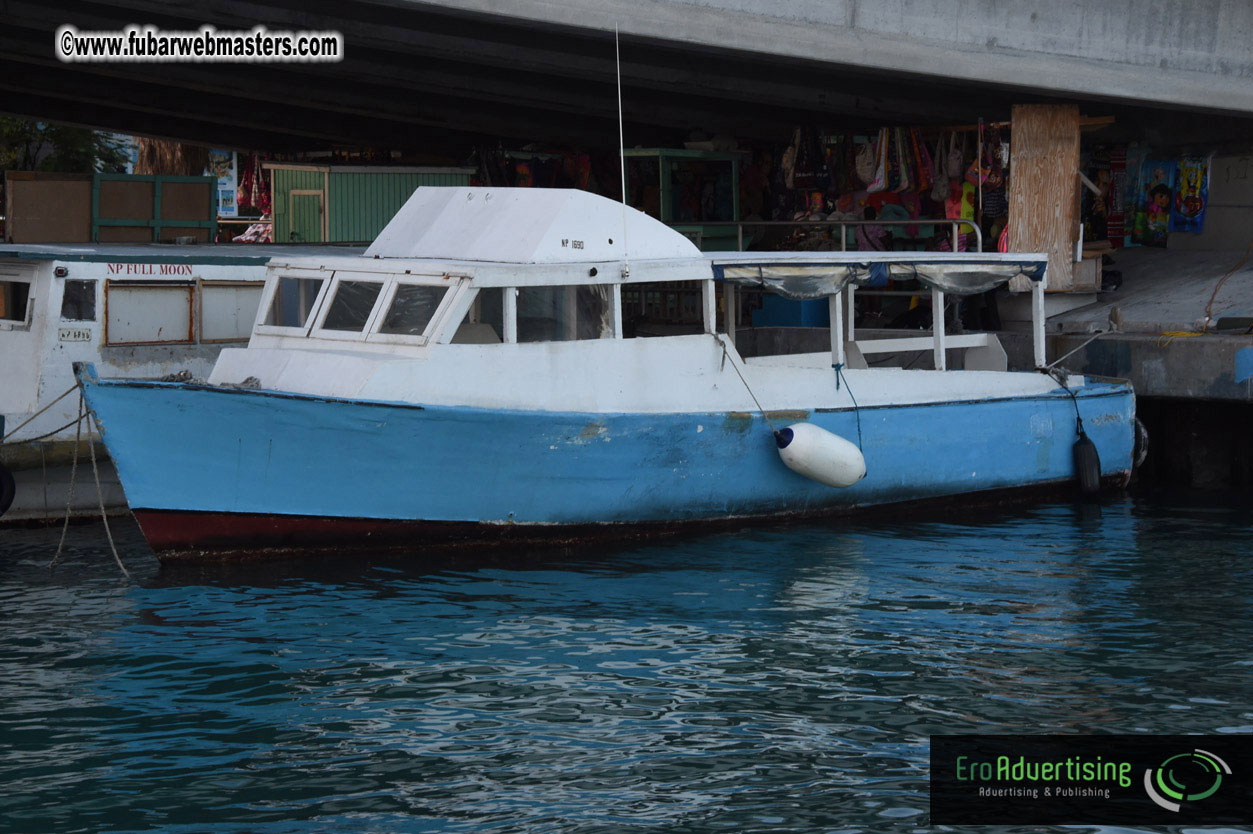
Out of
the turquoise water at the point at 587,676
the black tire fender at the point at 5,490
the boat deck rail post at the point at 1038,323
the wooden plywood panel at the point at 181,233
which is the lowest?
the turquoise water at the point at 587,676

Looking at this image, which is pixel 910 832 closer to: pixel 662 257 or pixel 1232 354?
pixel 662 257

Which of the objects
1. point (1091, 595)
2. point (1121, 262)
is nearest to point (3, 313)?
point (1091, 595)

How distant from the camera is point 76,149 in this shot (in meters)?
34.6

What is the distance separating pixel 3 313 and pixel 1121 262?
15.1 meters

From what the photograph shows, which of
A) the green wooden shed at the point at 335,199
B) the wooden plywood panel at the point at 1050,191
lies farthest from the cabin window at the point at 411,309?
the green wooden shed at the point at 335,199

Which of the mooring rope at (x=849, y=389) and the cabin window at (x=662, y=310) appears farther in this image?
the mooring rope at (x=849, y=389)

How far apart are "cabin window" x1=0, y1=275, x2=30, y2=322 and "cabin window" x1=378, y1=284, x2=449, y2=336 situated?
4412 millimetres

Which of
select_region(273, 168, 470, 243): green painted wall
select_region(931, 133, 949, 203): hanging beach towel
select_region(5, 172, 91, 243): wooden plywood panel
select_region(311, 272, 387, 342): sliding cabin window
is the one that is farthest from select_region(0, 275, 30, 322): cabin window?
select_region(931, 133, 949, 203): hanging beach towel

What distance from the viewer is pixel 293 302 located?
42.0 feet

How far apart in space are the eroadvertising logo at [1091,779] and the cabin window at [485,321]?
213 inches

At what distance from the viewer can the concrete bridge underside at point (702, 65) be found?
16.8 m

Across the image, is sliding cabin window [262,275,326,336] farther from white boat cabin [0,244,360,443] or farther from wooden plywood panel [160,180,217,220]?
wooden plywood panel [160,180,217,220]

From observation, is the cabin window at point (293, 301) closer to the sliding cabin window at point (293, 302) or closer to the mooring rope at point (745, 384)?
the sliding cabin window at point (293, 302)

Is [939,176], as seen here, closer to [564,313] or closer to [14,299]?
[564,313]
